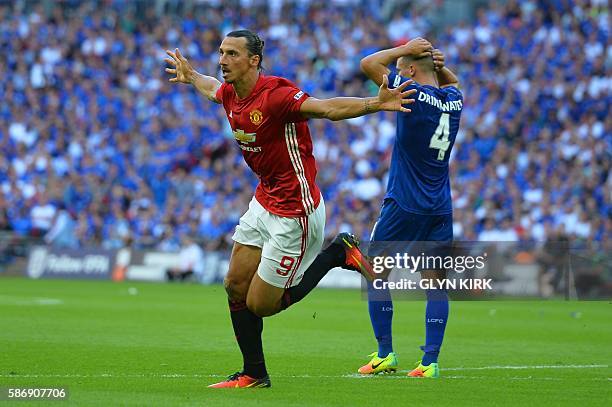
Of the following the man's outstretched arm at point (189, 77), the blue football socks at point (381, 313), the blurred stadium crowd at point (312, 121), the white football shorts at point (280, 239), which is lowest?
the blue football socks at point (381, 313)

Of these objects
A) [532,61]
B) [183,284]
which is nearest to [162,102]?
[183,284]

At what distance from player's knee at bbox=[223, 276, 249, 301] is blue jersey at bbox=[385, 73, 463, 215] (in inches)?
72.3

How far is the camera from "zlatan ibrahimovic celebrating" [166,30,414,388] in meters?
8.98

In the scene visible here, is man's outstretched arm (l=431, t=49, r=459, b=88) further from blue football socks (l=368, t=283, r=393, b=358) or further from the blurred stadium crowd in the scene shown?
the blurred stadium crowd

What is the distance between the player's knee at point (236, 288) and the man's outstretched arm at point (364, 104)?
4.85 feet

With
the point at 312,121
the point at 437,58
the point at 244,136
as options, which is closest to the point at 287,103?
the point at 244,136

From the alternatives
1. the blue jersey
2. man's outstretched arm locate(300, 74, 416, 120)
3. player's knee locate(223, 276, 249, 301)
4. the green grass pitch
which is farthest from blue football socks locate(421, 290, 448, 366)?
man's outstretched arm locate(300, 74, 416, 120)

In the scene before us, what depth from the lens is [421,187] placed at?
1020 centimetres

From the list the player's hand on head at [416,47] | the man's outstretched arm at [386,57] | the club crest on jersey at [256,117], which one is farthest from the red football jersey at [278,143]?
the player's hand on head at [416,47]

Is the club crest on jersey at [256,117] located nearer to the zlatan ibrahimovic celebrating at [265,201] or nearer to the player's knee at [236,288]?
the zlatan ibrahimovic celebrating at [265,201]

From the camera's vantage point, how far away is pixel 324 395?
8445 mm

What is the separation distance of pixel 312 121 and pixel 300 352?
57.5 feet

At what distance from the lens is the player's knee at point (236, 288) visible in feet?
29.9

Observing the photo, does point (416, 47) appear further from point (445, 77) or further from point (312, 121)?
point (312, 121)
